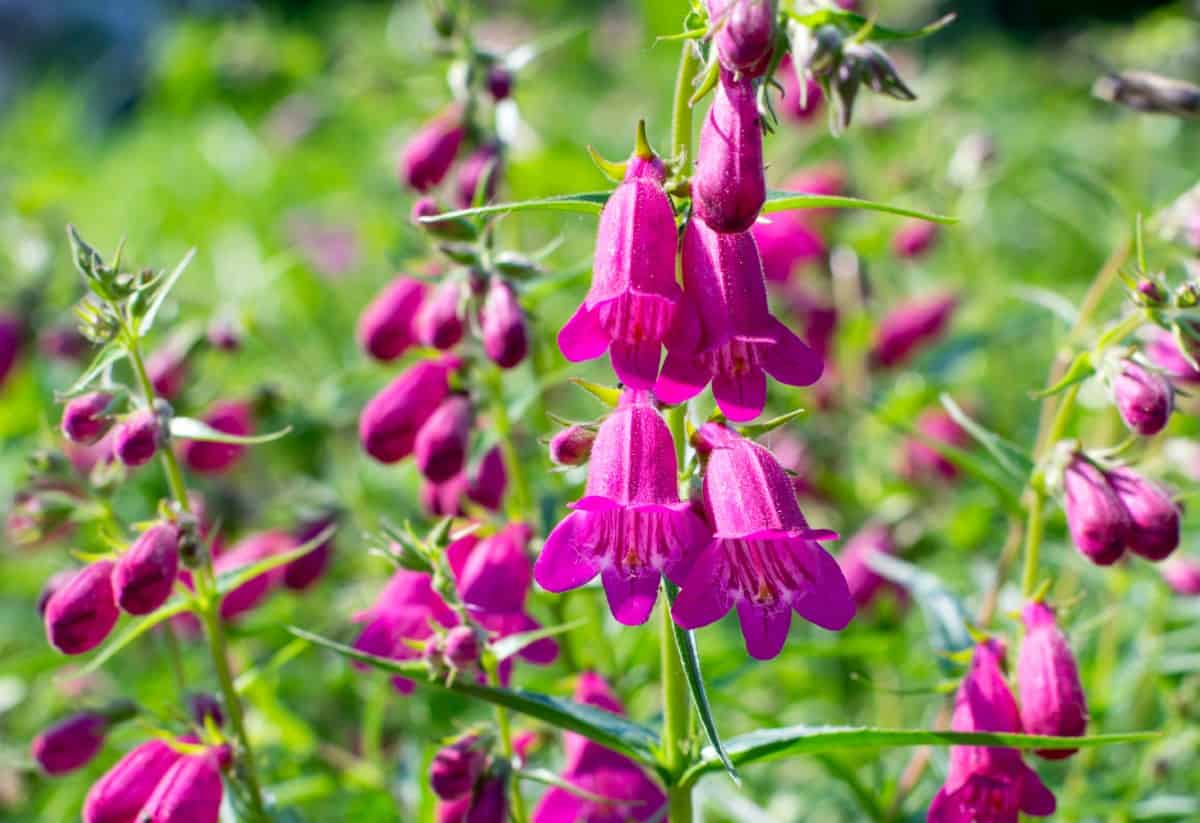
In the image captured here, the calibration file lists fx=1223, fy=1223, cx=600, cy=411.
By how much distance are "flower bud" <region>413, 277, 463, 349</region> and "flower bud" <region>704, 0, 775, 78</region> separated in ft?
2.56

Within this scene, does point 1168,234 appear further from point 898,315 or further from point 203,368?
point 203,368

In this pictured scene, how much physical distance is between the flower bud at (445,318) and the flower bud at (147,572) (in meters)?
0.53

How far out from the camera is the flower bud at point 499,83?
7.91ft

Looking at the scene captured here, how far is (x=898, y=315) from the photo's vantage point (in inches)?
137

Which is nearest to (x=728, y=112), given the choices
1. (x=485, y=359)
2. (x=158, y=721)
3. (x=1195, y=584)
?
(x=485, y=359)

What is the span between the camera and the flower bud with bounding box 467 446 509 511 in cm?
218

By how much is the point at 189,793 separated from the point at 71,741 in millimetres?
436

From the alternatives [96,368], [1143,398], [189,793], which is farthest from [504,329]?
[1143,398]

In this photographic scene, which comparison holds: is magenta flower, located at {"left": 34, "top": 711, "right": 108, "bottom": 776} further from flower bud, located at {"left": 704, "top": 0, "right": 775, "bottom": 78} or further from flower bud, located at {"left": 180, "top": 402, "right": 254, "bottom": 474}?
flower bud, located at {"left": 704, "top": 0, "right": 775, "bottom": 78}

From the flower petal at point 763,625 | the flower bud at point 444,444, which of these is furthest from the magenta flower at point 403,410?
the flower petal at point 763,625

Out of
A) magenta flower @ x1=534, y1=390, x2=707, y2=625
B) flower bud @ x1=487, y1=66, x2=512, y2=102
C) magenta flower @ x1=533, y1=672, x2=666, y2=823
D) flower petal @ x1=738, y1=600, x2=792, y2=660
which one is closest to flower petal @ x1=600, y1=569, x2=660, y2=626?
magenta flower @ x1=534, y1=390, x2=707, y2=625

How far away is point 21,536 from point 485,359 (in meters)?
0.90

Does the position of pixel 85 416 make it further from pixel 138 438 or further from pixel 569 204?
Result: pixel 569 204

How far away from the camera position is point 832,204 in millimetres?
1421
